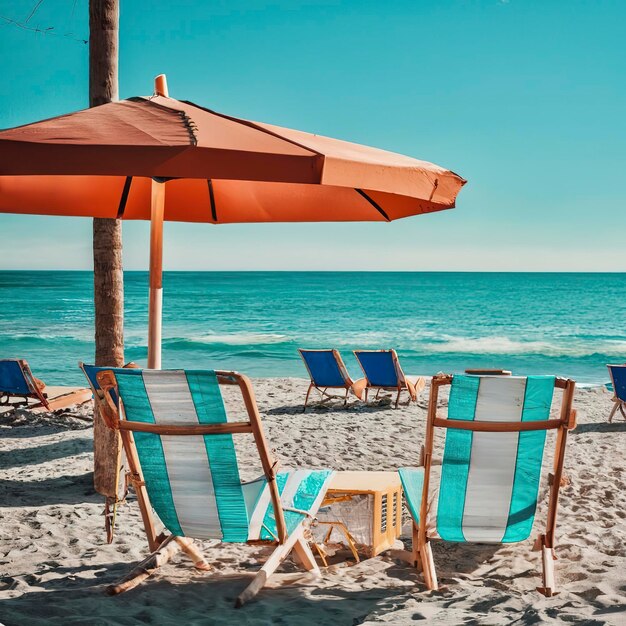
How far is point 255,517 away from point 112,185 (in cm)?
252

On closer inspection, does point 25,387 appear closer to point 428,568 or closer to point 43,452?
point 43,452

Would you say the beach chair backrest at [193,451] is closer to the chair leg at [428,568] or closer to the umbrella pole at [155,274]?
the chair leg at [428,568]

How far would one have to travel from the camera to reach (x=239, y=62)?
18234 millimetres

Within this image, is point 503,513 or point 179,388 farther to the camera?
point 503,513

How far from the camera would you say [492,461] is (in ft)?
9.11

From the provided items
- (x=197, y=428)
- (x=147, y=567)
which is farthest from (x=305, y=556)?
(x=197, y=428)

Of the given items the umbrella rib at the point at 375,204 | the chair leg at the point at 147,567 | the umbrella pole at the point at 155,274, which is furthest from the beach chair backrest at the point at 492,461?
the umbrella rib at the point at 375,204

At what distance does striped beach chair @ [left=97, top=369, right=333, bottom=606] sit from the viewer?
8.02 feet

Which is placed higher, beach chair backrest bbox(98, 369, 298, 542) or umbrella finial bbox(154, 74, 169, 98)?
umbrella finial bbox(154, 74, 169, 98)

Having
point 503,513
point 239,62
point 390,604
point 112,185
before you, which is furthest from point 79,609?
point 239,62

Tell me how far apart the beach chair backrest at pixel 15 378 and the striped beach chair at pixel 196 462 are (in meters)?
5.66

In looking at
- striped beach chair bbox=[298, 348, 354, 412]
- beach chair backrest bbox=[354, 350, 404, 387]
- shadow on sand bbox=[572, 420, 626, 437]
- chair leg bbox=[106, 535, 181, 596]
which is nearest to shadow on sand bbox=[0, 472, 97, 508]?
chair leg bbox=[106, 535, 181, 596]

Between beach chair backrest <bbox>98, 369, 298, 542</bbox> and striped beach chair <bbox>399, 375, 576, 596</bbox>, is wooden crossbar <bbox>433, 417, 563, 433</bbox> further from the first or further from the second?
beach chair backrest <bbox>98, 369, 298, 542</bbox>

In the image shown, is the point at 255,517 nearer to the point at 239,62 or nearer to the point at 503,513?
the point at 503,513
